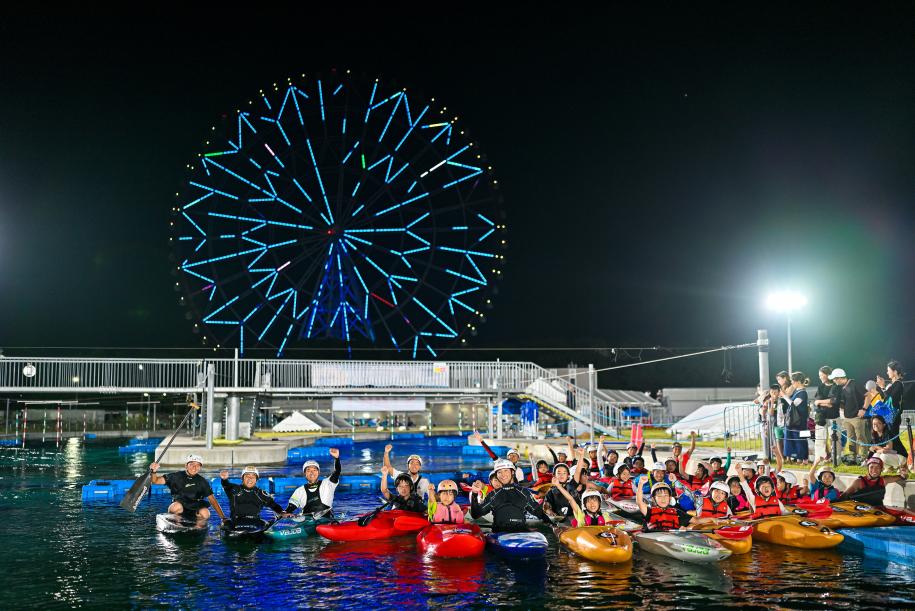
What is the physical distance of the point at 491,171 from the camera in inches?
1460

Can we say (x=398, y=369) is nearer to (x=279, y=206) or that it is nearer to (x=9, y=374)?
(x=279, y=206)

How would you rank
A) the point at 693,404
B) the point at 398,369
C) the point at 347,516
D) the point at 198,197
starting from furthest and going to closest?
the point at 693,404
the point at 198,197
the point at 398,369
the point at 347,516

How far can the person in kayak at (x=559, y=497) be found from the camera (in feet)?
47.8

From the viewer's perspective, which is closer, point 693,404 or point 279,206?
point 279,206

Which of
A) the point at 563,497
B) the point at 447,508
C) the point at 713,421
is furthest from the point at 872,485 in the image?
the point at 713,421

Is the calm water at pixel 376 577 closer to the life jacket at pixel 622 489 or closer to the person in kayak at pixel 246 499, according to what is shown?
the person in kayak at pixel 246 499

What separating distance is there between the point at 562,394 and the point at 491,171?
35.5ft

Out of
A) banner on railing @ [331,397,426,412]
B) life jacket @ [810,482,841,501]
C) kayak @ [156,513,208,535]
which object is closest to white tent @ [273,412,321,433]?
banner on railing @ [331,397,426,412]

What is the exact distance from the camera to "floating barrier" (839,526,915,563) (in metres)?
11.8

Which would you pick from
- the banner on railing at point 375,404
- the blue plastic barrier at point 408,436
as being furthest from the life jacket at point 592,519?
the blue plastic barrier at point 408,436

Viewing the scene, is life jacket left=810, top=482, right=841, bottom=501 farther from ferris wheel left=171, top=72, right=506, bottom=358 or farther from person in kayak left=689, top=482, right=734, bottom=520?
ferris wheel left=171, top=72, right=506, bottom=358

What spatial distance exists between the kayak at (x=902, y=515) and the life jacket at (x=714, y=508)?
248 cm

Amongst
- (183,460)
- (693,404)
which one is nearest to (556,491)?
(183,460)

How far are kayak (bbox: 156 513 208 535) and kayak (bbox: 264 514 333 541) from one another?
4.63 feet
